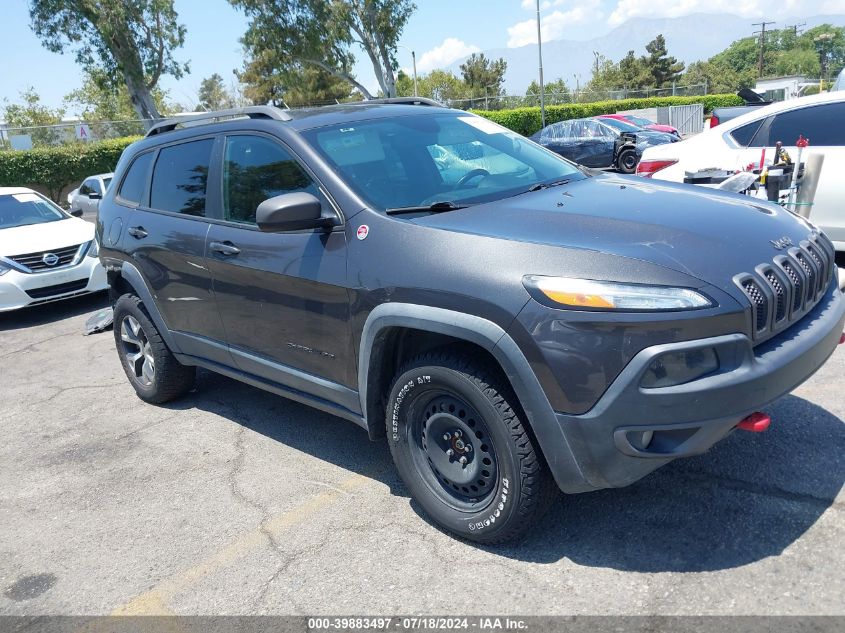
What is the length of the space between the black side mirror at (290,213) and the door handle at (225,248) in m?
0.63

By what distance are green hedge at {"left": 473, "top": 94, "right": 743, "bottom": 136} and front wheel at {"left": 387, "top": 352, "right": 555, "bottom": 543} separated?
29.6 meters

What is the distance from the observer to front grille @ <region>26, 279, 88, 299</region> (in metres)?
8.38

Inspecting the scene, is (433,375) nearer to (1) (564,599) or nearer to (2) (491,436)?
(2) (491,436)

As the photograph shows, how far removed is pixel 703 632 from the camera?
246 cm

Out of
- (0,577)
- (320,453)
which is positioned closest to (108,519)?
(0,577)

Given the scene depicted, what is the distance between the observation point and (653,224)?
9.68ft

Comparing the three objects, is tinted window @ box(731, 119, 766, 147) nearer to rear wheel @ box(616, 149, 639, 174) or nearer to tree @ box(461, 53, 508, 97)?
rear wheel @ box(616, 149, 639, 174)

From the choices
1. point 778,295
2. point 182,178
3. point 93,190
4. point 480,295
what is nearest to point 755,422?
point 778,295

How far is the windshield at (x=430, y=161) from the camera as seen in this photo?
11.5ft

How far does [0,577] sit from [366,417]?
1823mm

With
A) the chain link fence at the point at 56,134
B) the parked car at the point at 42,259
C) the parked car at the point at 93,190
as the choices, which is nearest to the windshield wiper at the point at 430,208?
the parked car at the point at 42,259

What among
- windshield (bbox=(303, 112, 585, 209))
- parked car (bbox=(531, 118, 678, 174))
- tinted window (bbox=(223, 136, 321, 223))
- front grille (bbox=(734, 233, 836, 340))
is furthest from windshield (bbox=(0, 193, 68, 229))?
parked car (bbox=(531, 118, 678, 174))

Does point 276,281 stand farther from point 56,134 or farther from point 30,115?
point 30,115

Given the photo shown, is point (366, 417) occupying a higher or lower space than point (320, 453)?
higher
